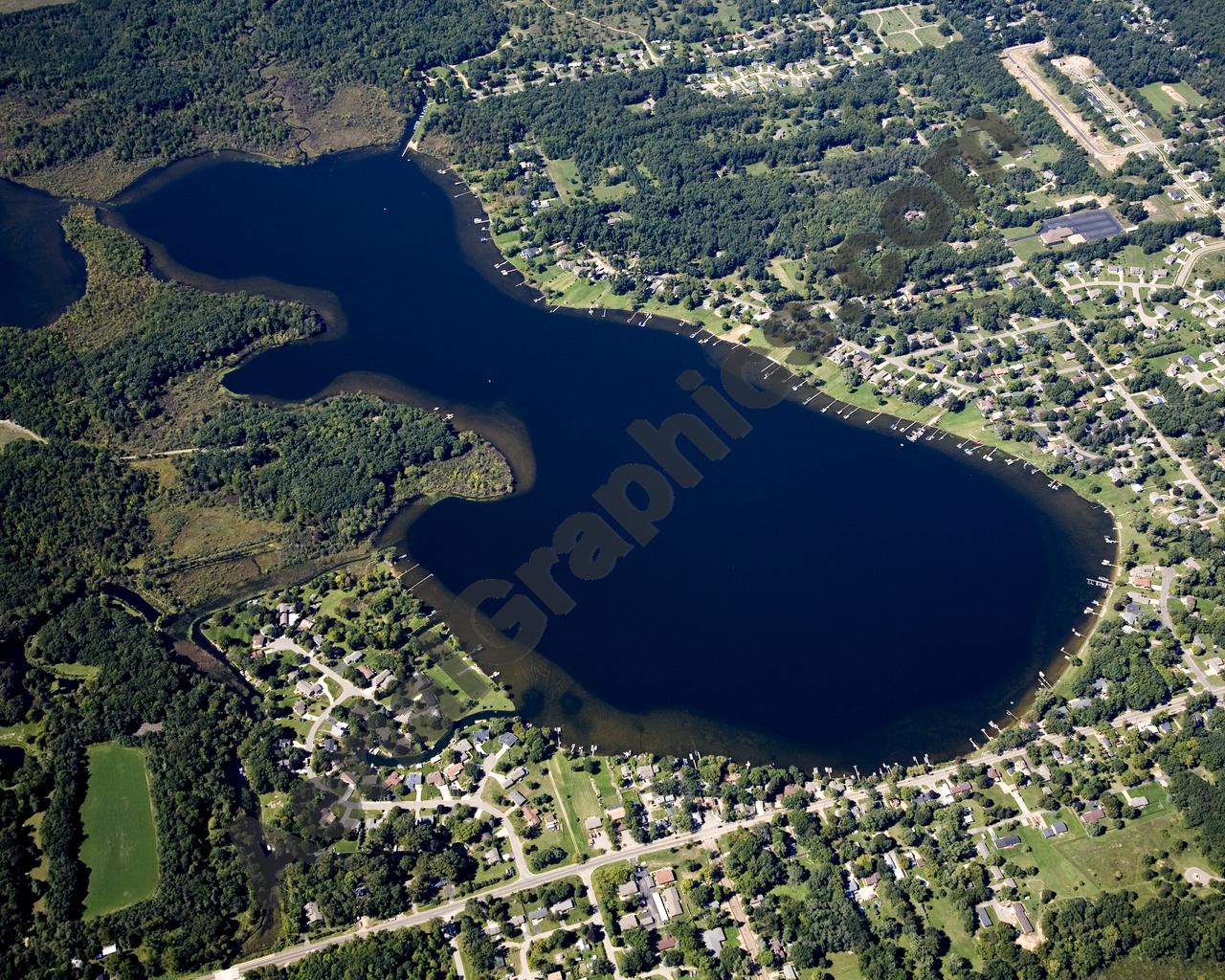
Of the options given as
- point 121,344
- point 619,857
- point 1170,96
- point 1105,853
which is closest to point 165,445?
→ point 121,344

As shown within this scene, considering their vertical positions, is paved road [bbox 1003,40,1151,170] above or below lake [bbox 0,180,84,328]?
above

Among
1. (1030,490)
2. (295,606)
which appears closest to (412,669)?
(295,606)

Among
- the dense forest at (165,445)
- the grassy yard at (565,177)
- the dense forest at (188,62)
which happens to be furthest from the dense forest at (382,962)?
the dense forest at (188,62)

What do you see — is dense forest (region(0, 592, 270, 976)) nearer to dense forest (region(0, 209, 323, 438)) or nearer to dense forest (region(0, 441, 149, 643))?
dense forest (region(0, 441, 149, 643))

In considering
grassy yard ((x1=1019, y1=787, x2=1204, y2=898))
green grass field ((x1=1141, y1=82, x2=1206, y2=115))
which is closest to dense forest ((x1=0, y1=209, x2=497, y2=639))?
grassy yard ((x1=1019, y1=787, x2=1204, y2=898))

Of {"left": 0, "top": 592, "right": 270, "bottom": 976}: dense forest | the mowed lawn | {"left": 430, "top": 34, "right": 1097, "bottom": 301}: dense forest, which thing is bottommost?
the mowed lawn

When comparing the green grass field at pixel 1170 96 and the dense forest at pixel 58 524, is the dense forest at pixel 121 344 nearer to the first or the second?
the dense forest at pixel 58 524

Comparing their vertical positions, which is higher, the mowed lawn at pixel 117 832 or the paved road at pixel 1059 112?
the paved road at pixel 1059 112
